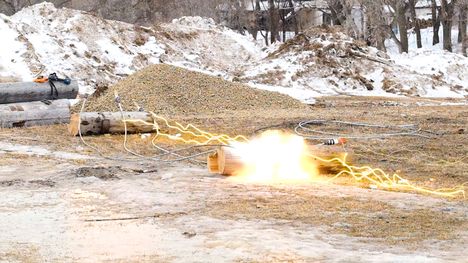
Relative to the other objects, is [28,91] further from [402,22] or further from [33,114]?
[402,22]

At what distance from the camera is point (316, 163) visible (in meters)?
7.69

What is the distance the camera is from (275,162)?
24.7 ft

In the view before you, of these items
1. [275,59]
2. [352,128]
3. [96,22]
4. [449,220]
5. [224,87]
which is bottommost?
[449,220]

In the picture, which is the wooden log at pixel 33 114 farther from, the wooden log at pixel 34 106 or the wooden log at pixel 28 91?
the wooden log at pixel 28 91

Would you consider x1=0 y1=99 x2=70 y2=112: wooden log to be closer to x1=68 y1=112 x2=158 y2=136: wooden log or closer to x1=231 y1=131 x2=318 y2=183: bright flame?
x1=68 y1=112 x2=158 y2=136: wooden log

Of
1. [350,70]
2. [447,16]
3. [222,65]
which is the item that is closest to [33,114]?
[350,70]

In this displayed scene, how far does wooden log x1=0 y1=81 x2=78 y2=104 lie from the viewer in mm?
12453

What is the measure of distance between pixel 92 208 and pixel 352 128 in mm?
6831

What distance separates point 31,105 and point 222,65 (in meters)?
17.6

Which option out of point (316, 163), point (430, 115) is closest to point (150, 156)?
point (316, 163)

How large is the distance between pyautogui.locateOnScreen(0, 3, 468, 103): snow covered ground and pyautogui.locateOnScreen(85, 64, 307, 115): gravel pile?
10.6 ft

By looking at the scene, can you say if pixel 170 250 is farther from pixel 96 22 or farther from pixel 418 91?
pixel 96 22

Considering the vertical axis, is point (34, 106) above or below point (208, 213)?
above

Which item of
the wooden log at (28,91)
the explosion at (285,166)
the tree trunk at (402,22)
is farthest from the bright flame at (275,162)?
the tree trunk at (402,22)
